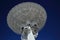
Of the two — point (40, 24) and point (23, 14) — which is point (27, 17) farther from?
point (40, 24)

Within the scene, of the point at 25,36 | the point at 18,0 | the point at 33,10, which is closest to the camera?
the point at 25,36

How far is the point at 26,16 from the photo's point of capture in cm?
151

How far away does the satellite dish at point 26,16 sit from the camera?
4.94ft

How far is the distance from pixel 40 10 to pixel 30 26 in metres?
0.15

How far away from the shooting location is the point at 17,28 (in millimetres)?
1599

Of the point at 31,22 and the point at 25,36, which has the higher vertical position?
the point at 31,22

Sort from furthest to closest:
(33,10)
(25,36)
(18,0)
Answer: (18,0) < (33,10) < (25,36)

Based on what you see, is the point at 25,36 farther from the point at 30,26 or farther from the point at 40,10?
the point at 40,10

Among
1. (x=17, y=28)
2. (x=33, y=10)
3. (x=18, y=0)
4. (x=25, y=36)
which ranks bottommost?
(x=25, y=36)

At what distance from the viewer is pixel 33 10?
1.52 meters

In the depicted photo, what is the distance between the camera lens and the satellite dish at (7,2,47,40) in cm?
151

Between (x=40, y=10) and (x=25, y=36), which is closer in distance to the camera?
(x=25, y=36)

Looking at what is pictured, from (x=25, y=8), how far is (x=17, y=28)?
7.5 inches

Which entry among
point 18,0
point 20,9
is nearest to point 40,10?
point 20,9
